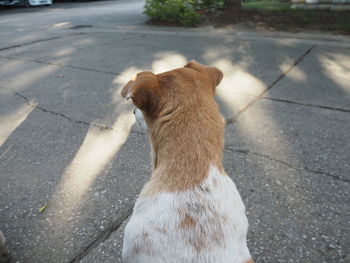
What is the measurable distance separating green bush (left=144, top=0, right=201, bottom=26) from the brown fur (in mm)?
8456

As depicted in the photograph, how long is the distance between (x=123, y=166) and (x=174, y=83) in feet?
5.43

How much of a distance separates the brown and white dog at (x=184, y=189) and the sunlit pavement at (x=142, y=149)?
0.79 meters

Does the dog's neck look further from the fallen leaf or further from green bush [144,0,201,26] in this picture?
green bush [144,0,201,26]

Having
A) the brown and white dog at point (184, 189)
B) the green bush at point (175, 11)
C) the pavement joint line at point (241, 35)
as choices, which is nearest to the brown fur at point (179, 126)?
the brown and white dog at point (184, 189)

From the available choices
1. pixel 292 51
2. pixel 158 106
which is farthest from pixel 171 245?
pixel 292 51

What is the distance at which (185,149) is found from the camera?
5.21 feet

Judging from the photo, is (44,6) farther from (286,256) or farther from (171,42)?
(286,256)

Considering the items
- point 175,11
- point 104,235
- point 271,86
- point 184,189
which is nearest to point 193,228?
point 184,189

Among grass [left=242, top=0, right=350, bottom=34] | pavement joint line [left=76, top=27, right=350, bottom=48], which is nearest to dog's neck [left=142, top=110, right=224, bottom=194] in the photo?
pavement joint line [left=76, top=27, right=350, bottom=48]

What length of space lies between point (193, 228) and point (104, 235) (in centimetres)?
114

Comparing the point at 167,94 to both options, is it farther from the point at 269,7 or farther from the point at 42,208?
the point at 269,7

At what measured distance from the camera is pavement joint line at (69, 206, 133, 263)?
2199mm

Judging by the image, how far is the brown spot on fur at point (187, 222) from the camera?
1.49 m

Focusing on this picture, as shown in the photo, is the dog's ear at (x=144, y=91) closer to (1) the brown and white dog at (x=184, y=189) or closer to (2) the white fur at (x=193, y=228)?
(1) the brown and white dog at (x=184, y=189)
